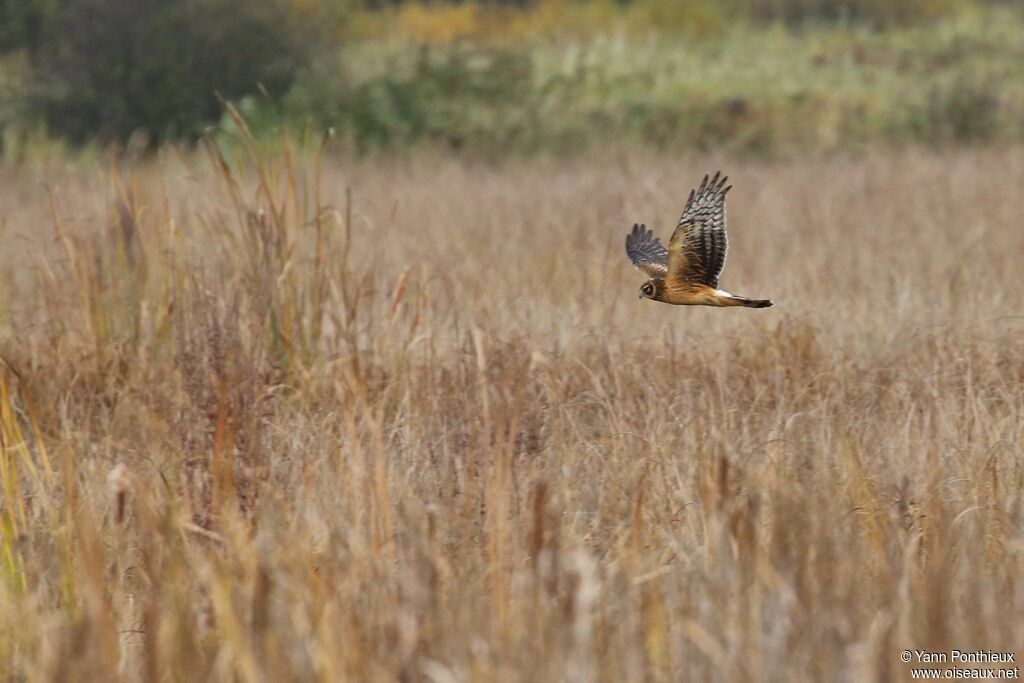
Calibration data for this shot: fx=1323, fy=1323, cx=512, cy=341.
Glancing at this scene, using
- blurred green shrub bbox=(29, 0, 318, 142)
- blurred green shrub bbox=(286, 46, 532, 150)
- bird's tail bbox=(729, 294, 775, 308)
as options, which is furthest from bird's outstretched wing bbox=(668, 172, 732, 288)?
blurred green shrub bbox=(29, 0, 318, 142)

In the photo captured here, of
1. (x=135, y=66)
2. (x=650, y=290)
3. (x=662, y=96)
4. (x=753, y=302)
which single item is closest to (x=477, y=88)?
(x=662, y=96)

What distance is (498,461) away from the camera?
217 centimetres

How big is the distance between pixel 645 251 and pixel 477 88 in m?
11.1

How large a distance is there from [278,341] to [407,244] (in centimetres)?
259

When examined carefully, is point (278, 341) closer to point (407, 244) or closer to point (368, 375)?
point (368, 375)

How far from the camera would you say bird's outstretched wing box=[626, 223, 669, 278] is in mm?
2986

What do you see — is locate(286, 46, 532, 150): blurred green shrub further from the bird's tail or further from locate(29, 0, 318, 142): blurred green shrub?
the bird's tail

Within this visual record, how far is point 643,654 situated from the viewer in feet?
6.42

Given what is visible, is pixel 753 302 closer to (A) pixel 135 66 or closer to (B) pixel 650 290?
(B) pixel 650 290

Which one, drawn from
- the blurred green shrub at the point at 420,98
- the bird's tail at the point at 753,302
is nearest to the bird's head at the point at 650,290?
the bird's tail at the point at 753,302

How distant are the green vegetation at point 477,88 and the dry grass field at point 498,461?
6697 mm

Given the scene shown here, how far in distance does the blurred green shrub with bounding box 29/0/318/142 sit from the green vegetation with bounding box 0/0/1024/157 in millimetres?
17

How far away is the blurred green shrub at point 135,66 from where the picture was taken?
12633 millimetres

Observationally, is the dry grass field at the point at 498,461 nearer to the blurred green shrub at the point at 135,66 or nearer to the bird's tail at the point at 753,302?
the bird's tail at the point at 753,302
